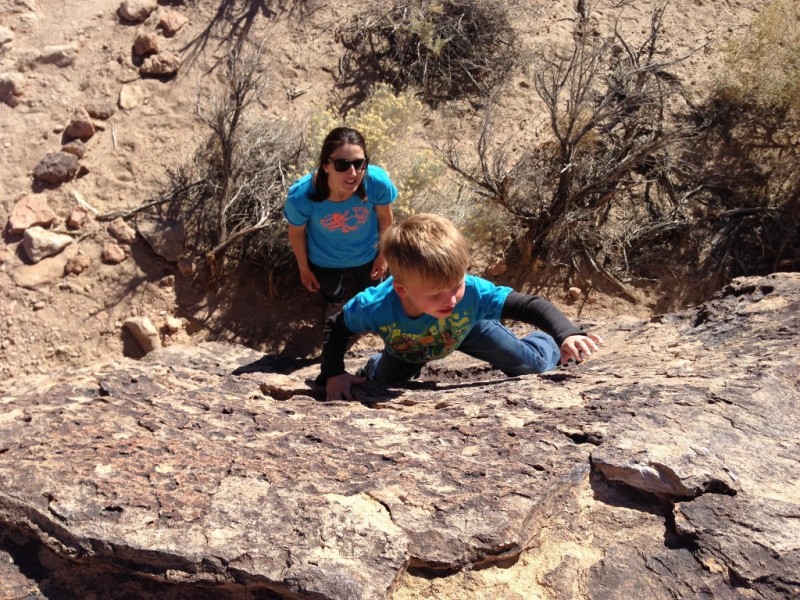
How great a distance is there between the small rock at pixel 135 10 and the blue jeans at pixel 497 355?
183 inches

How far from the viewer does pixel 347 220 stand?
3402mm

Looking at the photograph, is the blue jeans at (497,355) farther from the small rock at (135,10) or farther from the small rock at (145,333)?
the small rock at (135,10)

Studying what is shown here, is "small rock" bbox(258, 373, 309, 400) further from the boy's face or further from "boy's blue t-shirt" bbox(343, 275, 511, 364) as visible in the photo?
the boy's face

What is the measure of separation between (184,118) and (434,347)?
12.4ft

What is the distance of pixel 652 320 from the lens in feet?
9.45

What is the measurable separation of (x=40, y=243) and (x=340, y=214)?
2.44m

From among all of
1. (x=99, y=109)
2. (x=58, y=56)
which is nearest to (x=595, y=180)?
(x=99, y=109)

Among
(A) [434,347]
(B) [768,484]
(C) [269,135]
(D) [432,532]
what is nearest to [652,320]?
(A) [434,347]

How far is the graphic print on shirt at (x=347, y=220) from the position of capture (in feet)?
11.0

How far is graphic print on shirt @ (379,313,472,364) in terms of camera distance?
8.02 ft

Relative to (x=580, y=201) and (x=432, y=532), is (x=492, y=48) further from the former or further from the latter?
(x=432, y=532)

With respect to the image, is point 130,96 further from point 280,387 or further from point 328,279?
point 280,387

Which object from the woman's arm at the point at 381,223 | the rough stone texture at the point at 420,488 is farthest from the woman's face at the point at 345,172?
the rough stone texture at the point at 420,488

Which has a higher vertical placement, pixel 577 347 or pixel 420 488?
pixel 577 347
